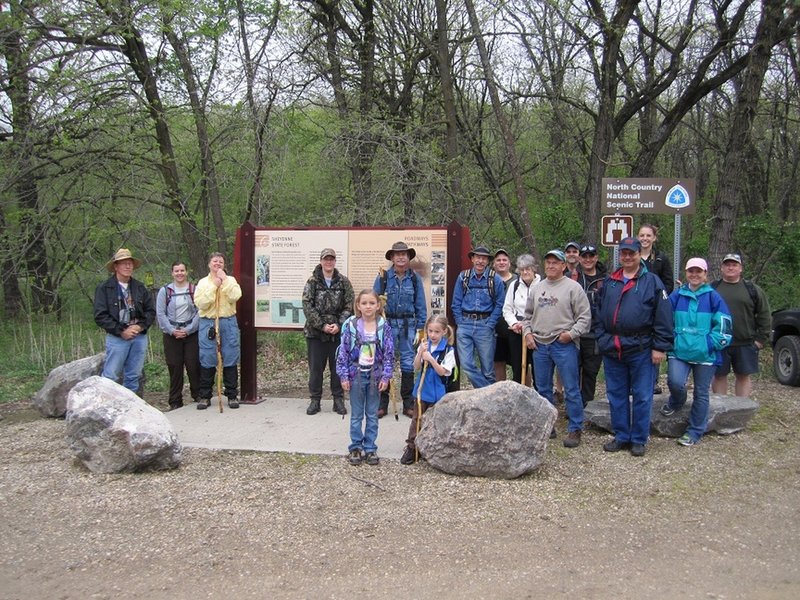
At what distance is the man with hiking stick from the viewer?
24.3 feet

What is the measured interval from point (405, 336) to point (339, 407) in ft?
3.55

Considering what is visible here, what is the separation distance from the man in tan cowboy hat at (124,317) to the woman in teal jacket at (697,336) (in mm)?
5244

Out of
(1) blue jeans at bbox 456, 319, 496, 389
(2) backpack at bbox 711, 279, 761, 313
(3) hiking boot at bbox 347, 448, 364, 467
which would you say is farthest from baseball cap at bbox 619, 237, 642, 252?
(3) hiking boot at bbox 347, 448, 364, 467

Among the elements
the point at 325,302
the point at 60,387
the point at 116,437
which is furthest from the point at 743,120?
the point at 60,387

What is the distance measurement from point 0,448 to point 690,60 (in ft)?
→ 48.2

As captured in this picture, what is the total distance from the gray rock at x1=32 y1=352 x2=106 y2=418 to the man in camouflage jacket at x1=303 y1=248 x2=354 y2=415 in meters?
2.59

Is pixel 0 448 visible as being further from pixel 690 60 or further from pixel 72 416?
pixel 690 60

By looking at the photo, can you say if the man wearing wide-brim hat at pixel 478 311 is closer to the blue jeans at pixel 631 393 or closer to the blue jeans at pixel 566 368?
the blue jeans at pixel 566 368

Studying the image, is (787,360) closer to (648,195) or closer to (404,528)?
(648,195)

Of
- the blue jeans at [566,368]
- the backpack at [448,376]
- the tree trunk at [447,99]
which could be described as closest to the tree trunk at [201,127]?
the tree trunk at [447,99]

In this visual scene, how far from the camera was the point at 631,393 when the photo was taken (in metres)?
5.98

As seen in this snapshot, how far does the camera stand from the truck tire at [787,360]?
8.73 m

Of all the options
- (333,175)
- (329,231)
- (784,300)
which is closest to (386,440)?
(329,231)

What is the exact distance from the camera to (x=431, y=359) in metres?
5.51
